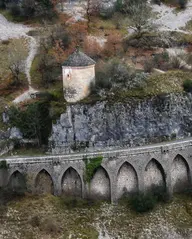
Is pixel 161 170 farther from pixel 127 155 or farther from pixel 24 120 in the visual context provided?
pixel 24 120

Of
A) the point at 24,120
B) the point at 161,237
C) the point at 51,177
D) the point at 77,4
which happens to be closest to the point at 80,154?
the point at 51,177

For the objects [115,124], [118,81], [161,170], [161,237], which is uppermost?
[118,81]

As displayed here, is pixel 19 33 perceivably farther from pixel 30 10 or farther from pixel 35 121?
pixel 35 121

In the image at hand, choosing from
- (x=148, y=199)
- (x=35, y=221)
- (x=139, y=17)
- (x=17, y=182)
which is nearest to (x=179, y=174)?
(x=148, y=199)

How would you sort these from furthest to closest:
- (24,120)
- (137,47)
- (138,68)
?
(137,47) < (138,68) < (24,120)

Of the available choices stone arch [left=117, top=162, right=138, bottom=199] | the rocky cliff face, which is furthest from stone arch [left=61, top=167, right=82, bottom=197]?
stone arch [left=117, top=162, right=138, bottom=199]
